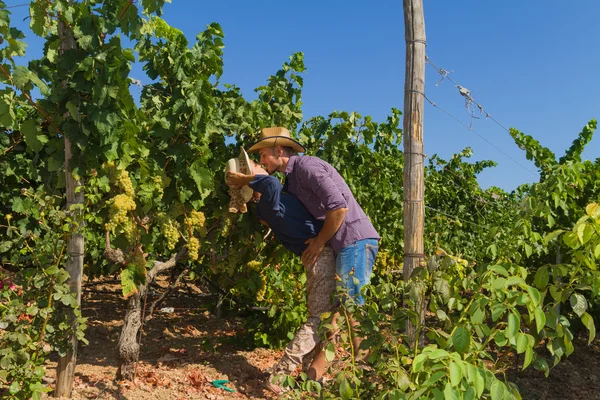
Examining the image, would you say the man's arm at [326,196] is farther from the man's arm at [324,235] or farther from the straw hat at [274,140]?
the straw hat at [274,140]

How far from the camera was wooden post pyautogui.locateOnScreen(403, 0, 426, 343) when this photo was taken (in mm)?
3455

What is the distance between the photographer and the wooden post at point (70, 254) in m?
2.97

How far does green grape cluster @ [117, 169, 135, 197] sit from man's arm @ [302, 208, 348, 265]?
1139 millimetres

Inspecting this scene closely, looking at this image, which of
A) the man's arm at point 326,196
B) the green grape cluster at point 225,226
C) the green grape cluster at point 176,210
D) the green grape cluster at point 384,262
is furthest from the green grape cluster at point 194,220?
the green grape cluster at point 384,262

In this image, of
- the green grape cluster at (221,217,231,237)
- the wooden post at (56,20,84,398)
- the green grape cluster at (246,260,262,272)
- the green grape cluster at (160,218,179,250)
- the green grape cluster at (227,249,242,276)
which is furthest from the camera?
the green grape cluster at (246,260,262,272)

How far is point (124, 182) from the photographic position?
313cm

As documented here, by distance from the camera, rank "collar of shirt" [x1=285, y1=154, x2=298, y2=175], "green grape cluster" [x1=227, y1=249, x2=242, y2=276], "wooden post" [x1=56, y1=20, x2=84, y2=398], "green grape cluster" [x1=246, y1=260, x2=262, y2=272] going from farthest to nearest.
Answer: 1. "green grape cluster" [x1=246, y1=260, x2=262, y2=272]
2. "green grape cluster" [x1=227, y1=249, x2=242, y2=276]
3. "collar of shirt" [x1=285, y1=154, x2=298, y2=175]
4. "wooden post" [x1=56, y1=20, x2=84, y2=398]

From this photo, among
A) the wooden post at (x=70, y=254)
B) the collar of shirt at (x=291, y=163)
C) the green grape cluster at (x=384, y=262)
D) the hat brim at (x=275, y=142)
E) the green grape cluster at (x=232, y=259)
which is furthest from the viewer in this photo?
the green grape cluster at (x=384, y=262)

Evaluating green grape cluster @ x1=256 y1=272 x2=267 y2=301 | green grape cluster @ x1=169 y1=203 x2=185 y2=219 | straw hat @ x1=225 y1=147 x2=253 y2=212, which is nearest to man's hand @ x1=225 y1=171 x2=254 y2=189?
straw hat @ x1=225 y1=147 x2=253 y2=212

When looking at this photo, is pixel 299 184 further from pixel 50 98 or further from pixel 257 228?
pixel 50 98

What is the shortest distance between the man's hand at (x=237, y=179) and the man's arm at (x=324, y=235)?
0.54m

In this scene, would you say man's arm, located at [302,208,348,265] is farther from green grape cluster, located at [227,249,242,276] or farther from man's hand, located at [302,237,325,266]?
green grape cluster, located at [227,249,242,276]

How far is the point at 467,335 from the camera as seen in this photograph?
182 cm

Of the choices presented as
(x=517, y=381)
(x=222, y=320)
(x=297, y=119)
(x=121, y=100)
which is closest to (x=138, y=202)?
(x=121, y=100)
